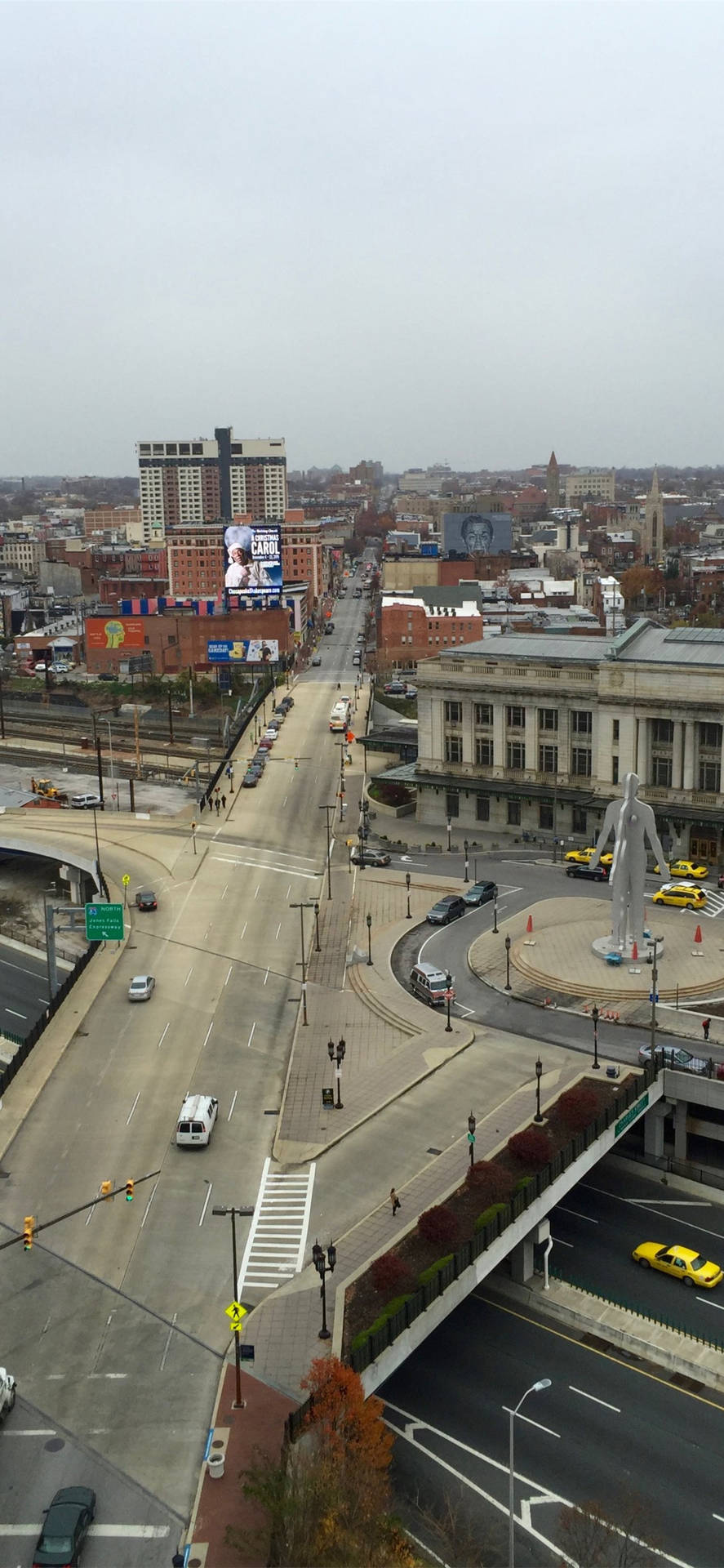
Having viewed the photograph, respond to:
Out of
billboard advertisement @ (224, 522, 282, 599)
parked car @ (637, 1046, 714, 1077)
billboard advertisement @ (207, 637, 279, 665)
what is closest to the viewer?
parked car @ (637, 1046, 714, 1077)

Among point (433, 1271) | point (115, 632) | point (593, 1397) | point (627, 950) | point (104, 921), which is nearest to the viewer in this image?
point (433, 1271)

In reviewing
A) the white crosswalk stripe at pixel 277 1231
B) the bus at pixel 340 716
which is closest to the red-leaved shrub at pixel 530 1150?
the white crosswalk stripe at pixel 277 1231

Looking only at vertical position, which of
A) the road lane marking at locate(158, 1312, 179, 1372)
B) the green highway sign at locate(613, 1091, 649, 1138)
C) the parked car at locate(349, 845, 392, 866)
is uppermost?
the parked car at locate(349, 845, 392, 866)

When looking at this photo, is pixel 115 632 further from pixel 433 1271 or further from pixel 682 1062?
pixel 433 1271

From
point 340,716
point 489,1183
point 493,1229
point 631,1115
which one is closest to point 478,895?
point 631,1115

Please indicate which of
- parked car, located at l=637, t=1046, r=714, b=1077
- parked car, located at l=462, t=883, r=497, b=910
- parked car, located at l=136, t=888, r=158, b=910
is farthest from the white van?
parked car, located at l=462, t=883, r=497, b=910

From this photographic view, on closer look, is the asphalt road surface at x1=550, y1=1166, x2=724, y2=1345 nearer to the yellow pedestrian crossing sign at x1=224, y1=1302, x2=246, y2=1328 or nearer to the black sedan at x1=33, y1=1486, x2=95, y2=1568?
the yellow pedestrian crossing sign at x1=224, y1=1302, x2=246, y2=1328

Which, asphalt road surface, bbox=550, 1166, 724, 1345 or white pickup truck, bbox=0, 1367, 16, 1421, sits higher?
white pickup truck, bbox=0, 1367, 16, 1421

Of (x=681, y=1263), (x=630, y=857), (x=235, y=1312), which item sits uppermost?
→ (x=630, y=857)
